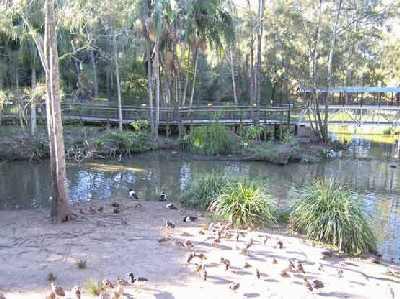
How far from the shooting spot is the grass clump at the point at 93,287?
6.39 meters

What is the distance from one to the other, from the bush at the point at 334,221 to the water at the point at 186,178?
2.57 feet

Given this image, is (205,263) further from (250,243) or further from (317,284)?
(317,284)

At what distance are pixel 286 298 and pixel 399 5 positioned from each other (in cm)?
2248

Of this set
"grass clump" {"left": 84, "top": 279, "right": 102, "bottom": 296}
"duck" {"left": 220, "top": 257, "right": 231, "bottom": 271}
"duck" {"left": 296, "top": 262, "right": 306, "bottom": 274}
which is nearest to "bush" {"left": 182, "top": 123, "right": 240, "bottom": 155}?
"duck" {"left": 220, "top": 257, "right": 231, "bottom": 271}


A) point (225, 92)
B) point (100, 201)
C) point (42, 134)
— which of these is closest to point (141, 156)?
point (42, 134)

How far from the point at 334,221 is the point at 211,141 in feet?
44.1

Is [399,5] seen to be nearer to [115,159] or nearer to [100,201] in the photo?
[115,159]

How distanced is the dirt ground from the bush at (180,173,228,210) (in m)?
1.79

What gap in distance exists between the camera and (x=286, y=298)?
6.66 m

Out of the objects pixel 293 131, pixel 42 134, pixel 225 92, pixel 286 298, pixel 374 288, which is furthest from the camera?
pixel 225 92

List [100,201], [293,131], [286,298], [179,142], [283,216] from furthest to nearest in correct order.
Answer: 1. [293,131]
2. [179,142]
3. [100,201]
4. [283,216]
5. [286,298]

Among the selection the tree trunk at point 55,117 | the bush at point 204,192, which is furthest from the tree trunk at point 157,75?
the tree trunk at point 55,117

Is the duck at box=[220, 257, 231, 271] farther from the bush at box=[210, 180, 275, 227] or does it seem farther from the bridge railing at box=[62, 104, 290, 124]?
the bridge railing at box=[62, 104, 290, 124]

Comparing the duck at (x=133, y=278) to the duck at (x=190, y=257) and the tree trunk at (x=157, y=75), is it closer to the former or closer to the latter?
the duck at (x=190, y=257)
